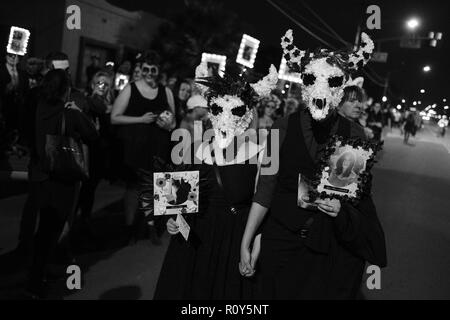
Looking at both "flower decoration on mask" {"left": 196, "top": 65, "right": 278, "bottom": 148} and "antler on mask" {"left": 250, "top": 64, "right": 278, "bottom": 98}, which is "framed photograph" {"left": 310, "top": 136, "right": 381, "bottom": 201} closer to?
"flower decoration on mask" {"left": 196, "top": 65, "right": 278, "bottom": 148}

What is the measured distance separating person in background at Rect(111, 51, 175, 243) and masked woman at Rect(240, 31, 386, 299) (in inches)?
118

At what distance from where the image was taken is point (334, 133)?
2891mm

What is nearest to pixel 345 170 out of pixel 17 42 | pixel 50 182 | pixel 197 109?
pixel 50 182

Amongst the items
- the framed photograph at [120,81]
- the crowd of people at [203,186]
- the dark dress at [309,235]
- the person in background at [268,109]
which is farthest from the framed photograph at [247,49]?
the dark dress at [309,235]

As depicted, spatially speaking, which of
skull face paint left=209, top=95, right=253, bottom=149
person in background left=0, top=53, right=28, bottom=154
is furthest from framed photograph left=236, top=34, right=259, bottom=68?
skull face paint left=209, top=95, right=253, bottom=149

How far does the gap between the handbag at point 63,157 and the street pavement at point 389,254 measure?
104 centimetres

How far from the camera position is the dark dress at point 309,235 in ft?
9.00

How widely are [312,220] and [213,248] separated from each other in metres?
0.68

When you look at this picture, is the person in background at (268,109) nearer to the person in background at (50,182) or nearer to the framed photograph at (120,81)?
the framed photograph at (120,81)
